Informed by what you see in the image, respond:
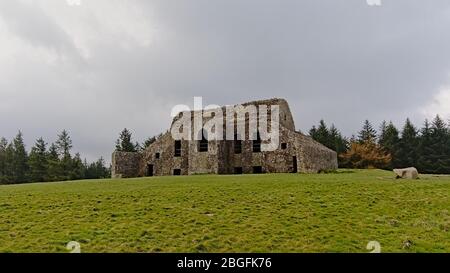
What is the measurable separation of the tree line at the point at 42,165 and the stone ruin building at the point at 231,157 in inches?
1372

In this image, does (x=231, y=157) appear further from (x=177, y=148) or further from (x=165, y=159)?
(x=165, y=159)

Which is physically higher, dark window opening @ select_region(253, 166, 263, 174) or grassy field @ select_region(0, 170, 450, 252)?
dark window opening @ select_region(253, 166, 263, 174)

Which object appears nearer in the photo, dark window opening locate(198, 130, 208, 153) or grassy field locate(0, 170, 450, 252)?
grassy field locate(0, 170, 450, 252)

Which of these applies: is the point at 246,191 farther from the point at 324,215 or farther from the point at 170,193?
the point at 324,215

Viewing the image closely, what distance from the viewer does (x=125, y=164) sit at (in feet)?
138

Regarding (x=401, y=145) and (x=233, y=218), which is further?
(x=401, y=145)

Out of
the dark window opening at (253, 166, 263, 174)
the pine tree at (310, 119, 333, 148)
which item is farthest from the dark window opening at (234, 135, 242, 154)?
the pine tree at (310, 119, 333, 148)

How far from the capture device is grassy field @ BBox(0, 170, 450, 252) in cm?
1298

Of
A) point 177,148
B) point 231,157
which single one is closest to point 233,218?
Result: point 231,157

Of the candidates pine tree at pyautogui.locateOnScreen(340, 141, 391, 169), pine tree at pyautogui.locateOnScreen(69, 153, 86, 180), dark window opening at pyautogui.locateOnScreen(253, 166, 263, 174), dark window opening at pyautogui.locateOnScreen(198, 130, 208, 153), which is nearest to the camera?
dark window opening at pyautogui.locateOnScreen(253, 166, 263, 174)

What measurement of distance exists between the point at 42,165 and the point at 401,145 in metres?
64.3

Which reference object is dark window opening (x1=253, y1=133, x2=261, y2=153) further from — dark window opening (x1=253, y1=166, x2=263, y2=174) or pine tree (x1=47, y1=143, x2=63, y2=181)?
pine tree (x1=47, y1=143, x2=63, y2=181)
